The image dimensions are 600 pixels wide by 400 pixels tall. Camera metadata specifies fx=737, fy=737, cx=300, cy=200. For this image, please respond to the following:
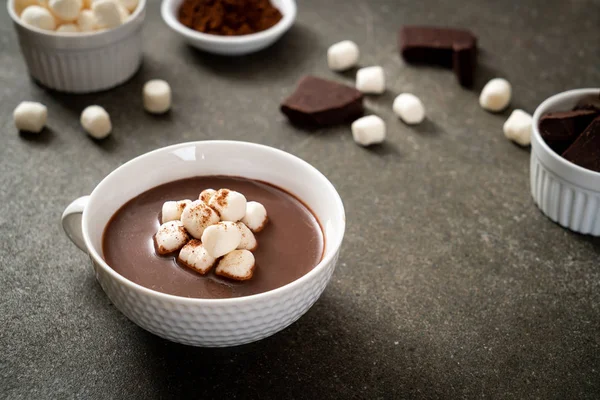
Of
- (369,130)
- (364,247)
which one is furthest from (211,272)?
(369,130)

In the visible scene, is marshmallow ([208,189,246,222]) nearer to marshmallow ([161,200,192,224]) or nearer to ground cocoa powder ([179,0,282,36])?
marshmallow ([161,200,192,224])

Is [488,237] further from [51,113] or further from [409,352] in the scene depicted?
[51,113]

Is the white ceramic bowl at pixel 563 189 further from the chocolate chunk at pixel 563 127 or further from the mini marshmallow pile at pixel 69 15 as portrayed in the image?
the mini marshmallow pile at pixel 69 15

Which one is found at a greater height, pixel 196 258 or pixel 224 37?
pixel 196 258

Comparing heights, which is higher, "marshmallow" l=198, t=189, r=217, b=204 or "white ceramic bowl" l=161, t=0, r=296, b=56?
"marshmallow" l=198, t=189, r=217, b=204

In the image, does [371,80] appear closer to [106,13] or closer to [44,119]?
[106,13]

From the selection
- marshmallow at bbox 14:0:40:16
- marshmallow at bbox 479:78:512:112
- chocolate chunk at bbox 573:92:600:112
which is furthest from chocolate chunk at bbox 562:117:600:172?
marshmallow at bbox 14:0:40:16
